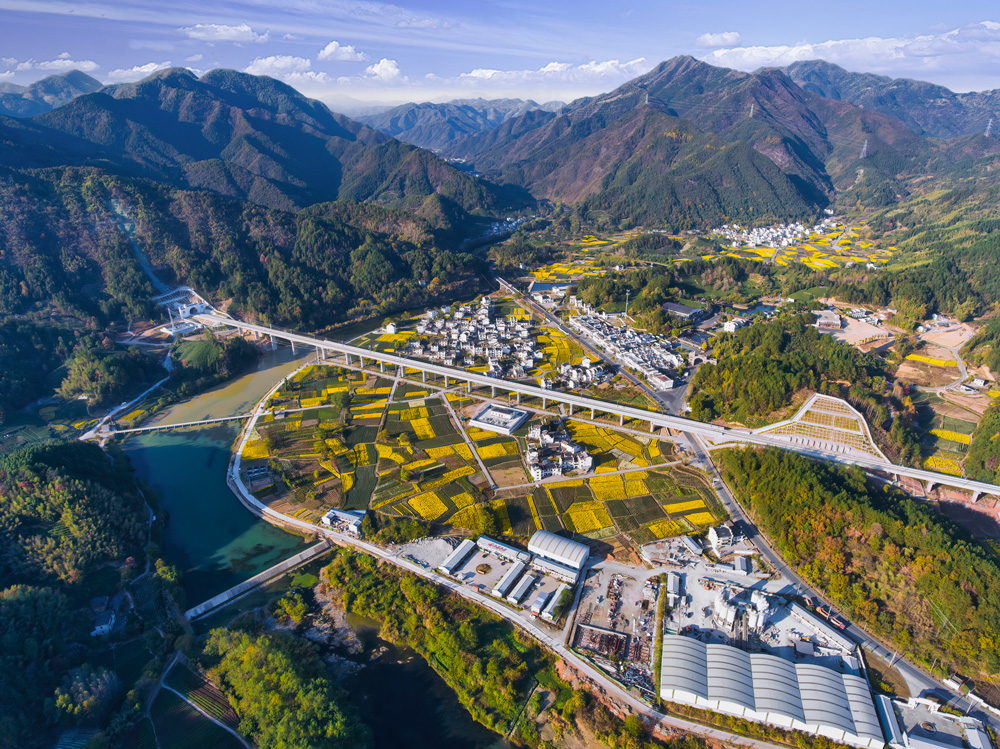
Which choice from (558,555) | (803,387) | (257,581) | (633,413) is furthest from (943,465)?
(257,581)

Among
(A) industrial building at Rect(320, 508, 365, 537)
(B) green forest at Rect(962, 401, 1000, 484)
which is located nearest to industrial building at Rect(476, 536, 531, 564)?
→ (A) industrial building at Rect(320, 508, 365, 537)

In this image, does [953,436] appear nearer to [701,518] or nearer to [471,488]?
[701,518]

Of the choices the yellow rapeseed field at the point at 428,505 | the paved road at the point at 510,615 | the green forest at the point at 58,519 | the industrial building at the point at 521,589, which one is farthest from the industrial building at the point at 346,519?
the green forest at the point at 58,519

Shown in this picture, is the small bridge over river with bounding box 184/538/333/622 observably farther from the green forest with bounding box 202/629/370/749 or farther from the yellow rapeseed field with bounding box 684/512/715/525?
the yellow rapeseed field with bounding box 684/512/715/525

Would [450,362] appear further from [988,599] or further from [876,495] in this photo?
[988,599]

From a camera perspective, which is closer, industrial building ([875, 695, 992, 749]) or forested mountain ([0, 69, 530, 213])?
industrial building ([875, 695, 992, 749])

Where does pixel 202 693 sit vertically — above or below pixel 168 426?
above
